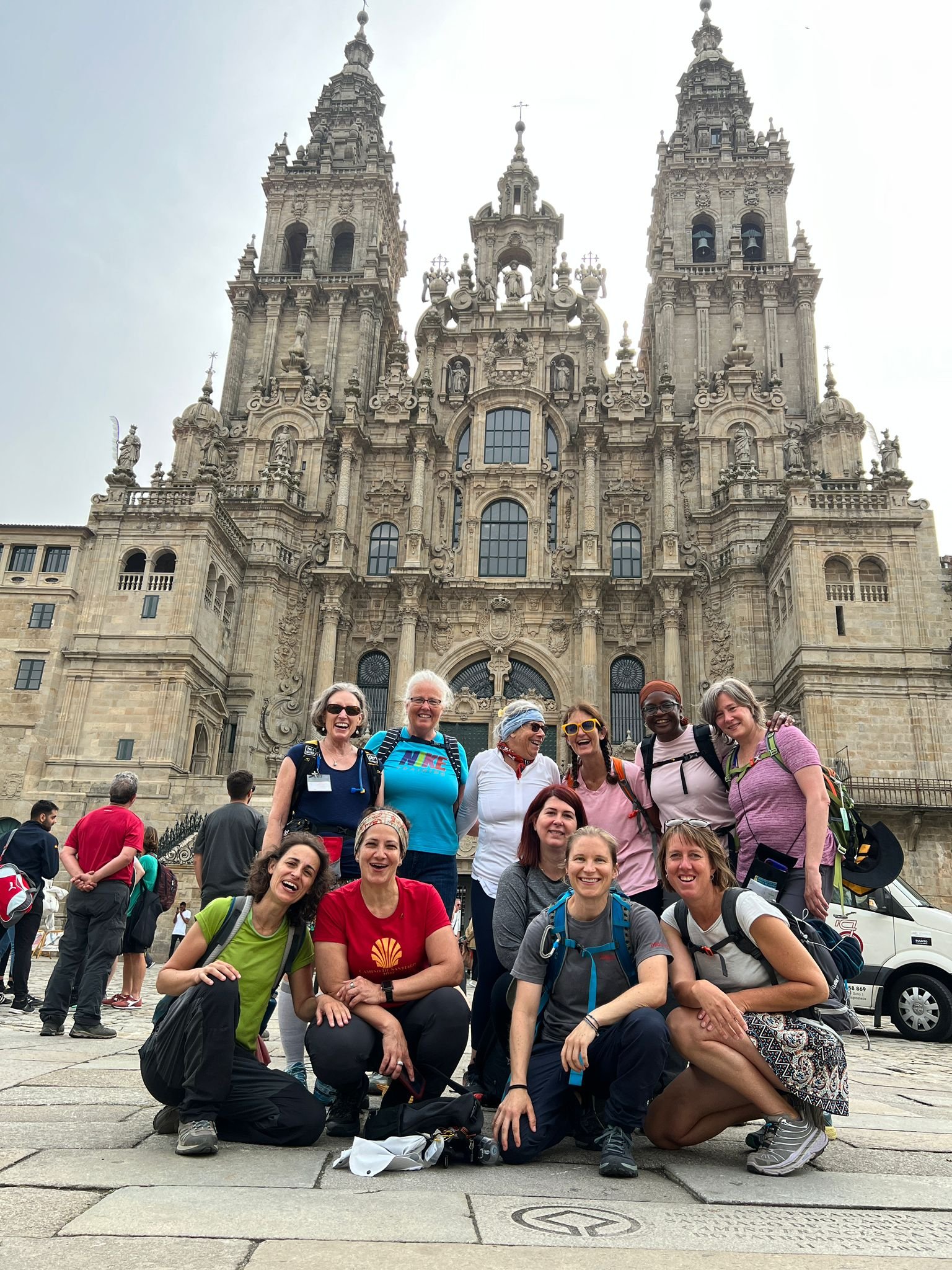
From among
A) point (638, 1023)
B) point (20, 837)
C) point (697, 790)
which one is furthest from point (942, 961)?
point (20, 837)

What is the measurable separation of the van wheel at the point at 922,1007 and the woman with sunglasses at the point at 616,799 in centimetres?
753

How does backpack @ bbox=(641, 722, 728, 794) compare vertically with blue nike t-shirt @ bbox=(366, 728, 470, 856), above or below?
above

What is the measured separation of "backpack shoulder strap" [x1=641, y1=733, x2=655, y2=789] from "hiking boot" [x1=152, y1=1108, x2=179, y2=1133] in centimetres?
337

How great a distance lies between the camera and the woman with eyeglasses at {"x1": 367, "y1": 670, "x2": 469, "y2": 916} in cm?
595

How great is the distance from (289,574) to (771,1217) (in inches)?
1204

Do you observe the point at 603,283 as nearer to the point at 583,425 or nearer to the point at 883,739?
the point at 583,425

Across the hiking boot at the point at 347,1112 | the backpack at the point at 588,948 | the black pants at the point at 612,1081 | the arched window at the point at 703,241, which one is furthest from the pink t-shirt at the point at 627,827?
the arched window at the point at 703,241

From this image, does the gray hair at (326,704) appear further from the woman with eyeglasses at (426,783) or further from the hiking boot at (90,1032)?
the hiking boot at (90,1032)

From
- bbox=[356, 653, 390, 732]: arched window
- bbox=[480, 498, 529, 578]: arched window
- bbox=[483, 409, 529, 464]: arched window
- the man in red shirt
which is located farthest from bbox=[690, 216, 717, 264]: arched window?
the man in red shirt

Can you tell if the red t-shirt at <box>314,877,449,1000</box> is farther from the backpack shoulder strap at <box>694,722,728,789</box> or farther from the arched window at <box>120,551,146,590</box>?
the arched window at <box>120,551,146,590</box>

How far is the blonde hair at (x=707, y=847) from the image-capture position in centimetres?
457

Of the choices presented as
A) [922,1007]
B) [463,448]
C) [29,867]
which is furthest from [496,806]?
[463,448]

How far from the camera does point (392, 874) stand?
4.75 m

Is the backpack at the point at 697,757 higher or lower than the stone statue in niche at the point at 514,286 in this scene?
lower
